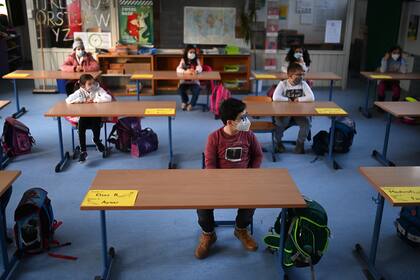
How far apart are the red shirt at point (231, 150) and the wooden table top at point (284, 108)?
4.22 ft

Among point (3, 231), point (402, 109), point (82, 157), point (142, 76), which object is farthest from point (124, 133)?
point (402, 109)

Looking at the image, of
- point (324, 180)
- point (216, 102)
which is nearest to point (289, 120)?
point (324, 180)

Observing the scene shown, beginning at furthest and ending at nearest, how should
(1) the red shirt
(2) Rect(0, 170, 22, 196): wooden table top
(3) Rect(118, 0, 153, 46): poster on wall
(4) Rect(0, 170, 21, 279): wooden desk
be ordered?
(3) Rect(118, 0, 153, 46): poster on wall < (1) the red shirt < (4) Rect(0, 170, 21, 279): wooden desk < (2) Rect(0, 170, 22, 196): wooden table top

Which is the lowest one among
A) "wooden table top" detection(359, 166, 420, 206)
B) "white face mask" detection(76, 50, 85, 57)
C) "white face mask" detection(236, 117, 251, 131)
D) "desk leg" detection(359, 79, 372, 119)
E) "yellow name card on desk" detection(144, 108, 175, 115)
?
"desk leg" detection(359, 79, 372, 119)

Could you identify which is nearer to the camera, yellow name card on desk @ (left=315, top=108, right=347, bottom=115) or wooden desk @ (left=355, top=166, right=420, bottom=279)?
wooden desk @ (left=355, top=166, right=420, bottom=279)

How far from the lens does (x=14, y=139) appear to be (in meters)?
5.33

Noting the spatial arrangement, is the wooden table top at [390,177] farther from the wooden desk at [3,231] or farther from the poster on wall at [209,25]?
the poster on wall at [209,25]

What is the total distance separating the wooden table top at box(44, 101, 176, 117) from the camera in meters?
4.67

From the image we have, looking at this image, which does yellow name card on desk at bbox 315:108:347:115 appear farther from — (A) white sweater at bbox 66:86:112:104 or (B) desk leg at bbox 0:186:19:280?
(B) desk leg at bbox 0:186:19:280

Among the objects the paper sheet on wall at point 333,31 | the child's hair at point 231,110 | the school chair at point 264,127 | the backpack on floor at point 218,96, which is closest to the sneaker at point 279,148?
the school chair at point 264,127

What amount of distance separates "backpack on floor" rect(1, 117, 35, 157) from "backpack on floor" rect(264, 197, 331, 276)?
12.4 ft

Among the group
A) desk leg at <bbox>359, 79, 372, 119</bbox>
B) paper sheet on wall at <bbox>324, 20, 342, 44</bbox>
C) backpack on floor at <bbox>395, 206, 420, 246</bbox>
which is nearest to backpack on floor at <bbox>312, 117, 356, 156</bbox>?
desk leg at <bbox>359, 79, 372, 119</bbox>

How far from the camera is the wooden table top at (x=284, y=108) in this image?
4.80 metres

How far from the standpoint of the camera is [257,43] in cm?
902
